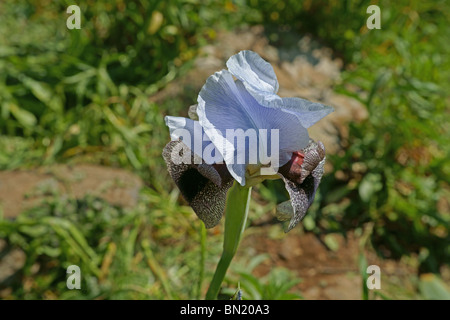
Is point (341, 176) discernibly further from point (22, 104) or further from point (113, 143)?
point (22, 104)

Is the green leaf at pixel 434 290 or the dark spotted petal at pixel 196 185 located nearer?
the dark spotted petal at pixel 196 185

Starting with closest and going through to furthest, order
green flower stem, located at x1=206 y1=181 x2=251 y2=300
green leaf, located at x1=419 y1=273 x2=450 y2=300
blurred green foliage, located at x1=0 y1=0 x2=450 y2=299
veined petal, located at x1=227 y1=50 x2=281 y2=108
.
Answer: veined petal, located at x1=227 y1=50 x2=281 y2=108
green flower stem, located at x1=206 y1=181 x2=251 y2=300
green leaf, located at x1=419 y1=273 x2=450 y2=300
blurred green foliage, located at x1=0 y1=0 x2=450 y2=299

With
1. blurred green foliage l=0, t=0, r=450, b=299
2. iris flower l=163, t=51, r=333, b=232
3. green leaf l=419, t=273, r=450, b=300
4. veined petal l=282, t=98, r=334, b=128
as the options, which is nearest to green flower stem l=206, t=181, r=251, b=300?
iris flower l=163, t=51, r=333, b=232

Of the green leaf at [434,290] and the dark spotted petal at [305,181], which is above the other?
the dark spotted petal at [305,181]

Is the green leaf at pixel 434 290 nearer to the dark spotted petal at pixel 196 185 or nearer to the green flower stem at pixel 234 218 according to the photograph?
the green flower stem at pixel 234 218

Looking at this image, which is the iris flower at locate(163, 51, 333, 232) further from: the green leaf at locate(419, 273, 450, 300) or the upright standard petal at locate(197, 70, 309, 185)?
the green leaf at locate(419, 273, 450, 300)

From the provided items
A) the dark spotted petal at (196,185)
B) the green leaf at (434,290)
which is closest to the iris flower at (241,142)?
the dark spotted petal at (196,185)

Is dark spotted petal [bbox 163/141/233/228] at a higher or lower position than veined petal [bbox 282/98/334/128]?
lower
